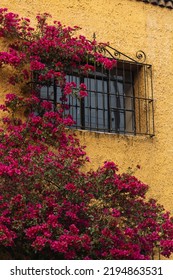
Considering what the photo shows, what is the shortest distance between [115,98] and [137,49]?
37.6 inches

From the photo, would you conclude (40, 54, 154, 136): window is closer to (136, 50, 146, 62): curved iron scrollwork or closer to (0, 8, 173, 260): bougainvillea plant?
(136, 50, 146, 62): curved iron scrollwork

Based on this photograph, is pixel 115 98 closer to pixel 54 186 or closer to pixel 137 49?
pixel 137 49

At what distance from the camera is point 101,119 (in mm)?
10141

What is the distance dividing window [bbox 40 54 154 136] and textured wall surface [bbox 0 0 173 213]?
0.19m

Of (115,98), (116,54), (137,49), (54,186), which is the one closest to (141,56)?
(137,49)

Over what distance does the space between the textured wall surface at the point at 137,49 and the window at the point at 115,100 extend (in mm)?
187

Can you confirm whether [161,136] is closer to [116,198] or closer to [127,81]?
[127,81]

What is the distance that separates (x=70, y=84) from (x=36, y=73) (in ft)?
1.97

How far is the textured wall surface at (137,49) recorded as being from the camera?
977 centimetres

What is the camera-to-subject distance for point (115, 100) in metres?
10.3

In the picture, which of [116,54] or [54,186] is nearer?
[54,186]

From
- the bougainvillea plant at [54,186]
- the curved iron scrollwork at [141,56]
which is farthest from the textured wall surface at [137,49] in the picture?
the bougainvillea plant at [54,186]

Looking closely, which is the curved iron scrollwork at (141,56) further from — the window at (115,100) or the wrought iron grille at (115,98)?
the window at (115,100)
